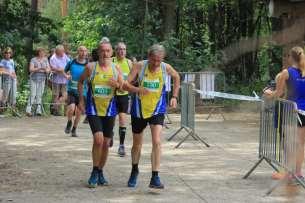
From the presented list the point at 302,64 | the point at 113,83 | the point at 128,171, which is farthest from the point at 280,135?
the point at 128,171

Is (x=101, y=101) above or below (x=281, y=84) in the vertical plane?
below

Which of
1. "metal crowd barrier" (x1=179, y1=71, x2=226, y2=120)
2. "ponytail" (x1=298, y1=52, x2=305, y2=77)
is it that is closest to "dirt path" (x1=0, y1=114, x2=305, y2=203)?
"ponytail" (x1=298, y1=52, x2=305, y2=77)

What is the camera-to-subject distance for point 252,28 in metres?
29.4

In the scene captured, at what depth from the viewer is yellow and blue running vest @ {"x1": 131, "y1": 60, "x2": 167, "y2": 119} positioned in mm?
8961

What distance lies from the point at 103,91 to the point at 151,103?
0.66m

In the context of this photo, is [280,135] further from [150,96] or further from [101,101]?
[101,101]

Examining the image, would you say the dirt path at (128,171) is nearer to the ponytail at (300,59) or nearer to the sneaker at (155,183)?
the sneaker at (155,183)

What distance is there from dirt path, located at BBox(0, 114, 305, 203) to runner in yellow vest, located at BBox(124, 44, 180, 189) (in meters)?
0.37

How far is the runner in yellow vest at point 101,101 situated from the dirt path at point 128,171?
411mm

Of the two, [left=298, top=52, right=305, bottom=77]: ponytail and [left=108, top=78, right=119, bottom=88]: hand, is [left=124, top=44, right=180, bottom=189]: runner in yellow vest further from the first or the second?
[left=298, top=52, right=305, bottom=77]: ponytail

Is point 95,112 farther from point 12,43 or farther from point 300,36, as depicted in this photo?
point 300,36

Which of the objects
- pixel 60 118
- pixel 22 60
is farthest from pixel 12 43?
pixel 60 118

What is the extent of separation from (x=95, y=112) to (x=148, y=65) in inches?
36.6

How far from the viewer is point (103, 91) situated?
911 centimetres
